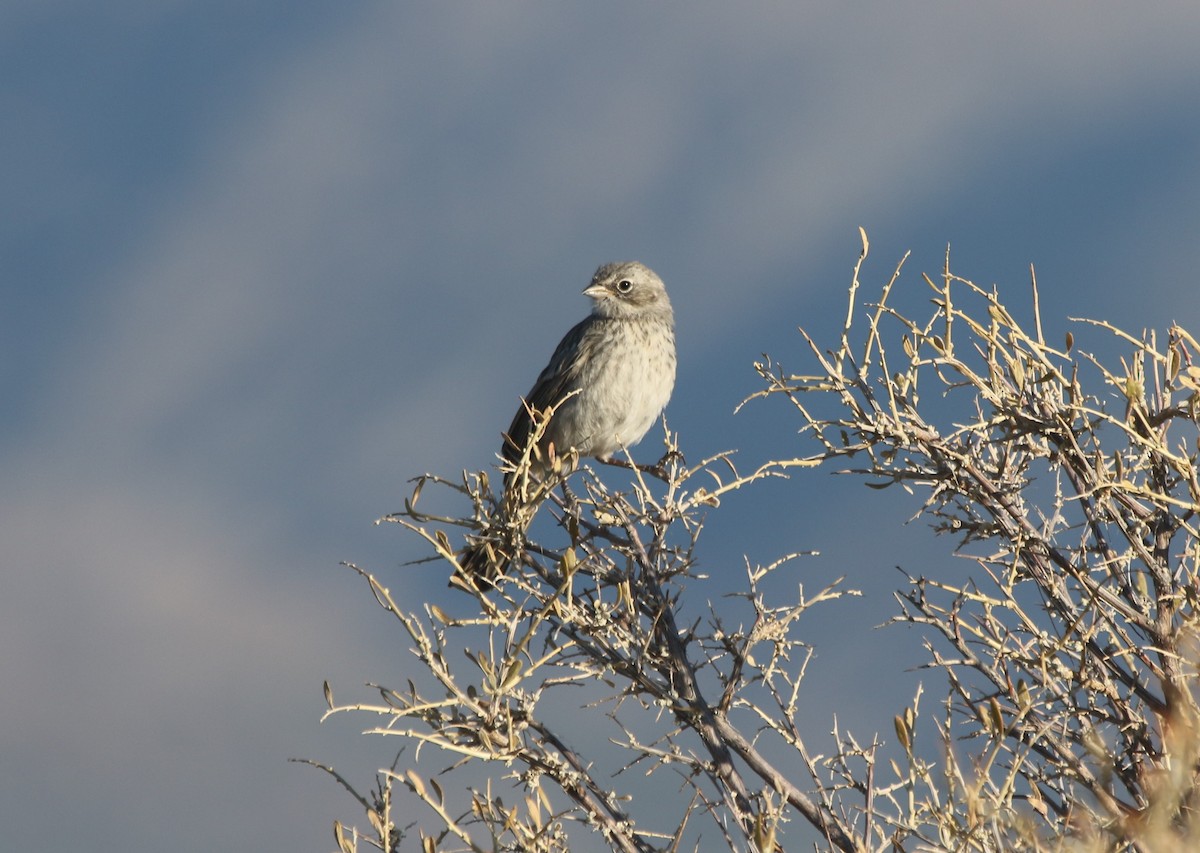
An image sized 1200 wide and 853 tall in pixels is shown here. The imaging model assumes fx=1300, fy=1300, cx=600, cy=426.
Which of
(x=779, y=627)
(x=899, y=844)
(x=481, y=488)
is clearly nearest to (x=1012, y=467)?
(x=779, y=627)

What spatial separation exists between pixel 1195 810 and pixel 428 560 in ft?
9.19

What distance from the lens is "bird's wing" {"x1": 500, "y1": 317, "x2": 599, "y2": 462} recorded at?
8.38 m

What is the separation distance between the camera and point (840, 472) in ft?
13.6

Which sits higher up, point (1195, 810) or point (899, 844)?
point (899, 844)

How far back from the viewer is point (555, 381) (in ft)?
28.4

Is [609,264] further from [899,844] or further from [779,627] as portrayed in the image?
[899,844]

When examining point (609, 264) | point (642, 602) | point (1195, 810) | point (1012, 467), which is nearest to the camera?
point (1195, 810)

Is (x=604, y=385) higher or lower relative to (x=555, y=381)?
lower

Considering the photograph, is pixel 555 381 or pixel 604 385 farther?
pixel 555 381

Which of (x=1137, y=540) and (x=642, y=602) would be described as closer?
(x=1137, y=540)

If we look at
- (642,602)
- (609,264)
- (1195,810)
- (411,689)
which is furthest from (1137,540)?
(609,264)

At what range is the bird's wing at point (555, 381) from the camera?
8.38m

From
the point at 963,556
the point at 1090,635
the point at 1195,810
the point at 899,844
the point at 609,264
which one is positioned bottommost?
the point at 1195,810

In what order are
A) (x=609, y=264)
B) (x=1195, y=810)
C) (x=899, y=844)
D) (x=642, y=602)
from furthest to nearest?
(x=609, y=264)
(x=642, y=602)
(x=899, y=844)
(x=1195, y=810)
